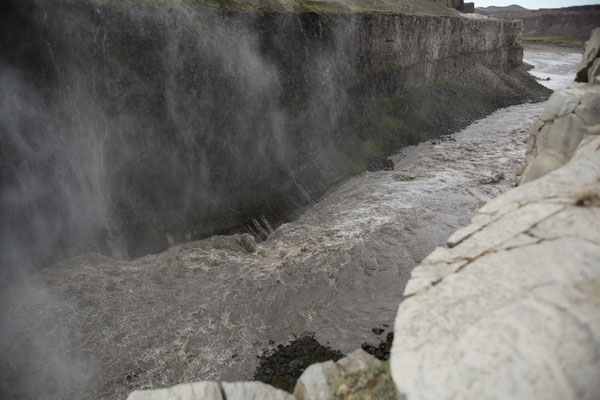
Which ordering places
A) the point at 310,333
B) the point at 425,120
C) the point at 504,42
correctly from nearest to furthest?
the point at 310,333
the point at 425,120
the point at 504,42

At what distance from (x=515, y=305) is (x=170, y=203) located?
13.0 meters

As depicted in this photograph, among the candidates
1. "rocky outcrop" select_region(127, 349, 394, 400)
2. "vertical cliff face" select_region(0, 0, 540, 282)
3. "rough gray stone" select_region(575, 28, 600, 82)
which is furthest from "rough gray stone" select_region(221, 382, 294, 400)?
"rough gray stone" select_region(575, 28, 600, 82)

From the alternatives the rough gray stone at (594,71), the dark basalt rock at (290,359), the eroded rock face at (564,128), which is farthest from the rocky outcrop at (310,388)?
the rough gray stone at (594,71)

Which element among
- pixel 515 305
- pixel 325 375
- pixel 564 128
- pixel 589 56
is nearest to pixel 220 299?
pixel 325 375

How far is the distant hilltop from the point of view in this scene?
86062 mm

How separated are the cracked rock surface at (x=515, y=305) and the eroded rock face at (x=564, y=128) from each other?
3011 millimetres

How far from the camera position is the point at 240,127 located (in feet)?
56.6

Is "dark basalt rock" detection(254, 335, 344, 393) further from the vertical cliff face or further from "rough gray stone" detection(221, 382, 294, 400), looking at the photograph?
the vertical cliff face

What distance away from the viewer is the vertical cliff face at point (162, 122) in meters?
12.5

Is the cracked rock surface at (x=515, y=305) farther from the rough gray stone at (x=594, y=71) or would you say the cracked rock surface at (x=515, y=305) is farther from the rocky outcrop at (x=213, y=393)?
the rough gray stone at (x=594, y=71)

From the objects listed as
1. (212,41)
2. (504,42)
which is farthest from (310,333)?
(504,42)

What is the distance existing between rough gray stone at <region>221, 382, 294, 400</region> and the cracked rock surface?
2.05 metres

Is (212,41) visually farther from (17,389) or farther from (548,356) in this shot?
(548,356)

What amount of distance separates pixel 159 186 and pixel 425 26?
24.1 metres
